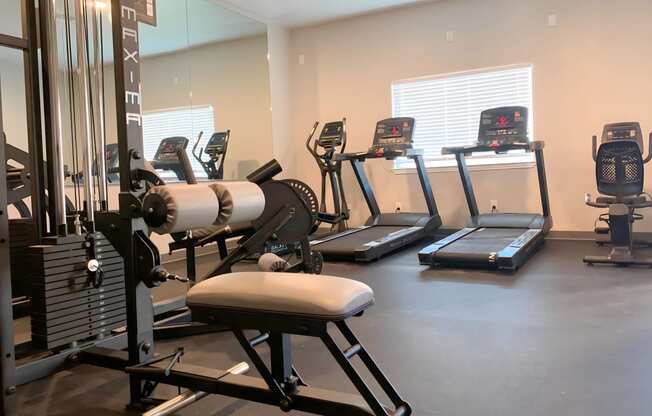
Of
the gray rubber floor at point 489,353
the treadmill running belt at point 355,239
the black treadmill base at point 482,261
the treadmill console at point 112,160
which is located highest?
the treadmill console at point 112,160

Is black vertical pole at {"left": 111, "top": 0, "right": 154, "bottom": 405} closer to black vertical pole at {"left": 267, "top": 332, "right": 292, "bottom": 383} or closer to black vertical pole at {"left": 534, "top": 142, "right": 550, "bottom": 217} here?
black vertical pole at {"left": 267, "top": 332, "right": 292, "bottom": 383}

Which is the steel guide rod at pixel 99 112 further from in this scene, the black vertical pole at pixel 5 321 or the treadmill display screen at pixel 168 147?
the treadmill display screen at pixel 168 147

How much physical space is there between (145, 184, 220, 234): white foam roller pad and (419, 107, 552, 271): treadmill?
3301 millimetres

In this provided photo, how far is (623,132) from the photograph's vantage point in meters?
5.34

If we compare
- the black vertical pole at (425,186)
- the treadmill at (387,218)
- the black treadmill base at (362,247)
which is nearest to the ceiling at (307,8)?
the treadmill at (387,218)

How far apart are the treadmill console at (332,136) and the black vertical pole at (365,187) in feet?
1.22

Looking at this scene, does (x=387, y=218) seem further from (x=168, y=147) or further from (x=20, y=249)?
(x=20, y=249)

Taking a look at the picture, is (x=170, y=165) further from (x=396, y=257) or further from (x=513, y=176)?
(x=513, y=176)

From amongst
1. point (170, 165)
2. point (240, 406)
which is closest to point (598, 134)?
point (170, 165)

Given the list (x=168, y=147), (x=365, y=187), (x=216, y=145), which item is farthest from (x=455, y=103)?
(x=168, y=147)

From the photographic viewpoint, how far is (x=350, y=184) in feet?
25.3

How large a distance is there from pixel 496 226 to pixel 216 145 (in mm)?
3603

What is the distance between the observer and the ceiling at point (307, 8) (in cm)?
684

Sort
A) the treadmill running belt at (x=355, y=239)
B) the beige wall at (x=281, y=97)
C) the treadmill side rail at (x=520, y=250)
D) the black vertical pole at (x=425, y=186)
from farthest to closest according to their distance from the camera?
the beige wall at (x=281, y=97)
the black vertical pole at (x=425, y=186)
the treadmill running belt at (x=355, y=239)
the treadmill side rail at (x=520, y=250)
